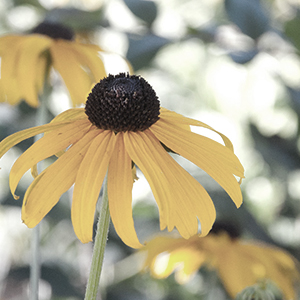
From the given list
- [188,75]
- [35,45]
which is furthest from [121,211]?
[188,75]

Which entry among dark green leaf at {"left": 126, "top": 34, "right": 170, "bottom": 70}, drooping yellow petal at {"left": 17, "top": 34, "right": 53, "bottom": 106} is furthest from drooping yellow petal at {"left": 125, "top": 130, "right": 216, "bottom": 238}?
dark green leaf at {"left": 126, "top": 34, "right": 170, "bottom": 70}

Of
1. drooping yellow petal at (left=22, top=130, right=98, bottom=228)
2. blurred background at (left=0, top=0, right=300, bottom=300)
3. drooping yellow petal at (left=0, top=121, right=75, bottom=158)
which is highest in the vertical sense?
drooping yellow petal at (left=0, top=121, right=75, bottom=158)

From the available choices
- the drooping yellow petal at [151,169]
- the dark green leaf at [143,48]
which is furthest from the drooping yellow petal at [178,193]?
the dark green leaf at [143,48]

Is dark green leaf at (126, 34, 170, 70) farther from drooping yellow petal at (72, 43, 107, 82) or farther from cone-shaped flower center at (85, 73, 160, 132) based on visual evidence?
cone-shaped flower center at (85, 73, 160, 132)

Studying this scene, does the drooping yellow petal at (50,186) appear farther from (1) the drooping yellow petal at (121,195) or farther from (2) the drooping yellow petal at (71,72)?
(2) the drooping yellow petal at (71,72)

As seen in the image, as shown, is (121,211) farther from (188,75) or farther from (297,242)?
(188,75)

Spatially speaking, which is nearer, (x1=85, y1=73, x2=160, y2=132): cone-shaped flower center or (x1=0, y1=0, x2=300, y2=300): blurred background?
(x1=85, y1=73, x2=160, y2=132): cone-shaped flower center

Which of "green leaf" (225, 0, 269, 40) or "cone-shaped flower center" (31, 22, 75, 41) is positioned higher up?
"green leaf" (225, 0, 269, 40)
